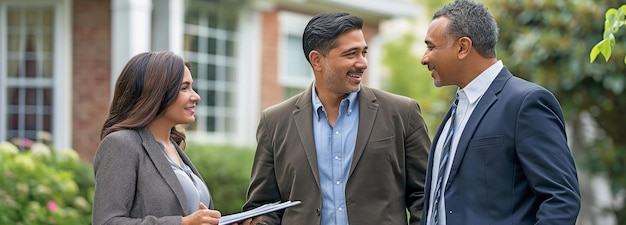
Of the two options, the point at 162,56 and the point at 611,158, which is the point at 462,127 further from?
the point at 611,158

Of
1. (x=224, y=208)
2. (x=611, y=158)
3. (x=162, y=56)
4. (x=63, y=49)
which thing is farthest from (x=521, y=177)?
(x=63, y=49)

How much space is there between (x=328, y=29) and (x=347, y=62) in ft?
0.63

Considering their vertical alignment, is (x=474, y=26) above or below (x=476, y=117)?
above

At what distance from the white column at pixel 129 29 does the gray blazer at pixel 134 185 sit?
6.75m

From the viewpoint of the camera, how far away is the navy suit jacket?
13.5ft

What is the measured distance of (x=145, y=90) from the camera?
15.1 ft

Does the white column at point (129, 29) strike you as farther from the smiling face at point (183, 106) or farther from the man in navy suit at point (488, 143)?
the man in navy suit at point (488, 143)

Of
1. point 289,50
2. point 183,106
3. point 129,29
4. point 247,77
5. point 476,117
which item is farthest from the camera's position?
point 289,50

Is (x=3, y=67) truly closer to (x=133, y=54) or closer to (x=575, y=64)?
(x=133, y=54)

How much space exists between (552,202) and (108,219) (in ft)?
5.89

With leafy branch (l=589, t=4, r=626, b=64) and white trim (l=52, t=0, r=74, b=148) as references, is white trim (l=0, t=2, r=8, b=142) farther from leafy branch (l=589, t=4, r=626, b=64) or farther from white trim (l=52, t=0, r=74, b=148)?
leafy branch (l=589, t=4, r=626, b=64)

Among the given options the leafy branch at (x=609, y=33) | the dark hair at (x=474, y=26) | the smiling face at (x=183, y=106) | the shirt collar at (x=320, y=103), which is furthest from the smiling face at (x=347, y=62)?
the leafy branch at (x=609, y=33)

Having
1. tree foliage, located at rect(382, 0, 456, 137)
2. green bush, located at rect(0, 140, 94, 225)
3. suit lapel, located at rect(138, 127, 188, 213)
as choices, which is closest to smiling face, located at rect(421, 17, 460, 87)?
suit lapel, located at rect(138, 127, 188, 213)

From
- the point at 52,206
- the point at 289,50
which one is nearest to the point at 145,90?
the point at 52,206
